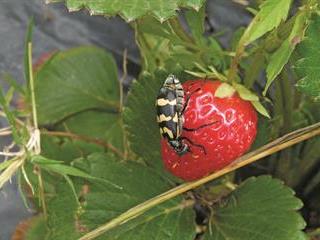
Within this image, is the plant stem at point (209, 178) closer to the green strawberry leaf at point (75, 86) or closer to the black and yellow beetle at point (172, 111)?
the black and yellow beetle at point (172, 111)

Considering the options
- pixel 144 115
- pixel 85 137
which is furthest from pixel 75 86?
pixel 144 115

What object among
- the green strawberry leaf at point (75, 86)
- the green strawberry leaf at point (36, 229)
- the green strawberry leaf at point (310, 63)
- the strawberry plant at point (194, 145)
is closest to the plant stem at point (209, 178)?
the strawberry plant at point (194, 145)

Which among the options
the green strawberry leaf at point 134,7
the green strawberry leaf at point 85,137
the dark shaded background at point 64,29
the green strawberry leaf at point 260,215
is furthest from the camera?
the dark shaded background at point 64,29

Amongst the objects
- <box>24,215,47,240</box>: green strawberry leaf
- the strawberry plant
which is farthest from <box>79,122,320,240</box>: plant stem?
<box>24,215,47,240</box>: green strawberry leaf

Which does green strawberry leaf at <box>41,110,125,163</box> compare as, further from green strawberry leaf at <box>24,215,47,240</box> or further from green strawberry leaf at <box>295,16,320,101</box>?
green strawberry leaf at <box>295,16,320,101</box>

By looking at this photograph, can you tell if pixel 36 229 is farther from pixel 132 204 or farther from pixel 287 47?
pixel 287 47

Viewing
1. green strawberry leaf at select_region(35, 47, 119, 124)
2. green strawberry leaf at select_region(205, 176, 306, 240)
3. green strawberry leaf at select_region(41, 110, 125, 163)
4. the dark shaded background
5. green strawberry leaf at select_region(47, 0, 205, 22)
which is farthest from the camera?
the dark shaded background
